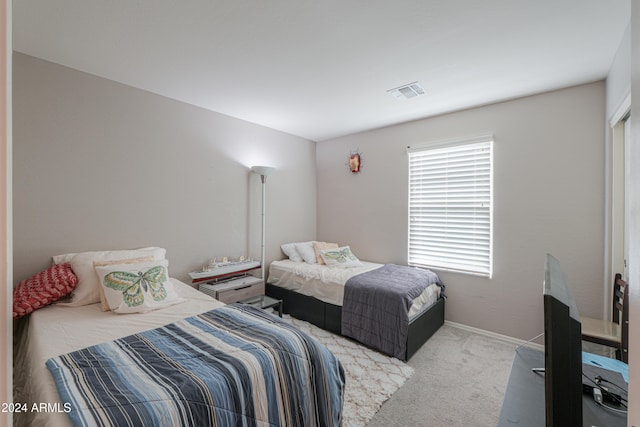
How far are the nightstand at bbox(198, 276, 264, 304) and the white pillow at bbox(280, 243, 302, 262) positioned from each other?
2.38 feet

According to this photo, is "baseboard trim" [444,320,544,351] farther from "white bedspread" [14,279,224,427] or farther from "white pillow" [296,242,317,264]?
"white bedspread" [14,279,224,427]

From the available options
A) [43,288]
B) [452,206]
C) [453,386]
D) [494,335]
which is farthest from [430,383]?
[43,288]

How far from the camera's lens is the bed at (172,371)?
1082mm

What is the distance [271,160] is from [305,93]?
140 centimetres

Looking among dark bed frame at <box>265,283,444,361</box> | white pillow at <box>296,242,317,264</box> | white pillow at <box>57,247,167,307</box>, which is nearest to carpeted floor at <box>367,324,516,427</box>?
dark bed frame at <box>265,283,444,361</box>

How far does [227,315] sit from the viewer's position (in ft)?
6.21

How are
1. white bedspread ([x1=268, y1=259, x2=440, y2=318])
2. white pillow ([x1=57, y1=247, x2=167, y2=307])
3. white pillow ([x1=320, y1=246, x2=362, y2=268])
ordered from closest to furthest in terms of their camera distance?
white pillow ([x1=57, y1=247, x2=167, y2=307])
white bedspread ([x1=268, y1=259, x2=440, y2=318])
white pillow ([x1=320, y1=246, x2=362, y2=268])

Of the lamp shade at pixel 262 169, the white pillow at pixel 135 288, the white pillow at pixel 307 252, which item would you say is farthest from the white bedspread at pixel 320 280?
the white pillow at pixel 135 288

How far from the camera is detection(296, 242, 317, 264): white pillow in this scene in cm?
389

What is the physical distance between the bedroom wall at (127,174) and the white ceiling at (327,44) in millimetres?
263

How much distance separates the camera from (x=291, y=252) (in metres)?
4.03

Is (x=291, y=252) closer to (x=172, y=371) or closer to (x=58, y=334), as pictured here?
(x=58, y=334)

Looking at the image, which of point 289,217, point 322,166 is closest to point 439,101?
point 322,166

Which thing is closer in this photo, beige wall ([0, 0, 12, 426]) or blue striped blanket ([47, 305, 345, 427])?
beige wall ([0, 0, 12, 426])
